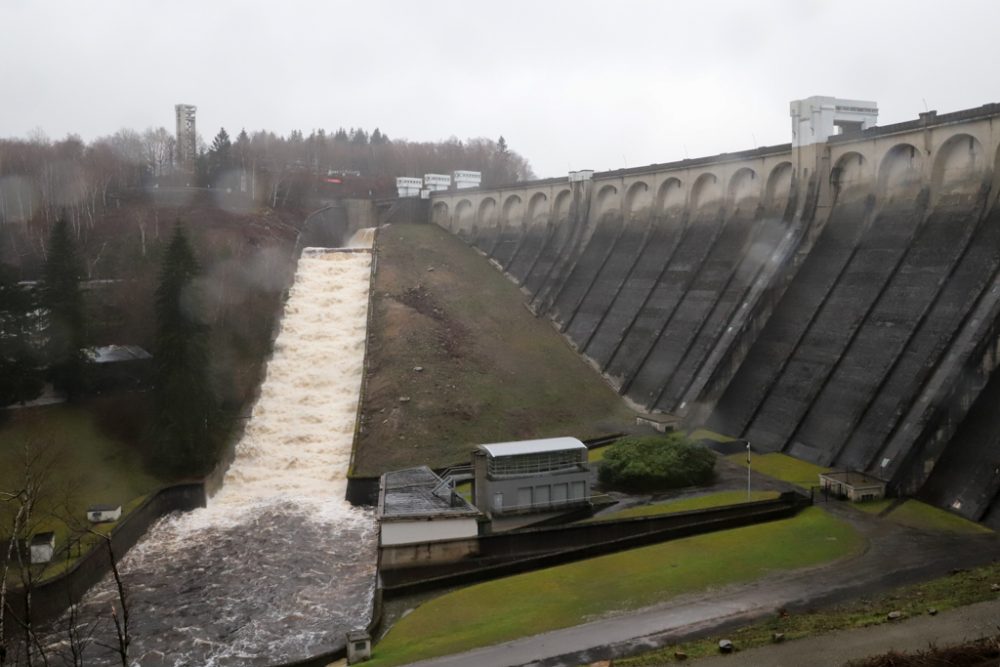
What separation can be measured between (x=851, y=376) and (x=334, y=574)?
15778mm

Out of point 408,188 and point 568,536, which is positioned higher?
point 408,188

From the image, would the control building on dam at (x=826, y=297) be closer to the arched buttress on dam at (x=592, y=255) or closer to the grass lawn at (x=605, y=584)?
the arched buttress on dam at (x=592, y=255)

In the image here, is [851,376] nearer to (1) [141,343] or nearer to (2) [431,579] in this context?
(2) [431,579]

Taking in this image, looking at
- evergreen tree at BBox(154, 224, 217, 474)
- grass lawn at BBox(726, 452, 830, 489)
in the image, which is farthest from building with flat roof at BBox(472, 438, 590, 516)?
evergreen tree at BBox(154, 224, 217, 474)

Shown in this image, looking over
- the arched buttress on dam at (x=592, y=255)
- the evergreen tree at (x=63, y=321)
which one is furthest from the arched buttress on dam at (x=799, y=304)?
the evergreen tree at (x=63, y=321)

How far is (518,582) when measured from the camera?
16922 millimetres

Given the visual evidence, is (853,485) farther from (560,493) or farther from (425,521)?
(425,521)

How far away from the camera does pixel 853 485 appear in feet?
65.1

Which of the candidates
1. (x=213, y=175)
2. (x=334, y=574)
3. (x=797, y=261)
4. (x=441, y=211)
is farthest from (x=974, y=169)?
(x=213, y=175)

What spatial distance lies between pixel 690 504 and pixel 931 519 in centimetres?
549

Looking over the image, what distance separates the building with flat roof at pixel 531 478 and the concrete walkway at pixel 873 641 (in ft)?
33.3

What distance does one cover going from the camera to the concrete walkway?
10406mm

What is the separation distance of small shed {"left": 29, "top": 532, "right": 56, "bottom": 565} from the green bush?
14458 millimetres

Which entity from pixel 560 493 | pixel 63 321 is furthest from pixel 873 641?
pixel 63 321
